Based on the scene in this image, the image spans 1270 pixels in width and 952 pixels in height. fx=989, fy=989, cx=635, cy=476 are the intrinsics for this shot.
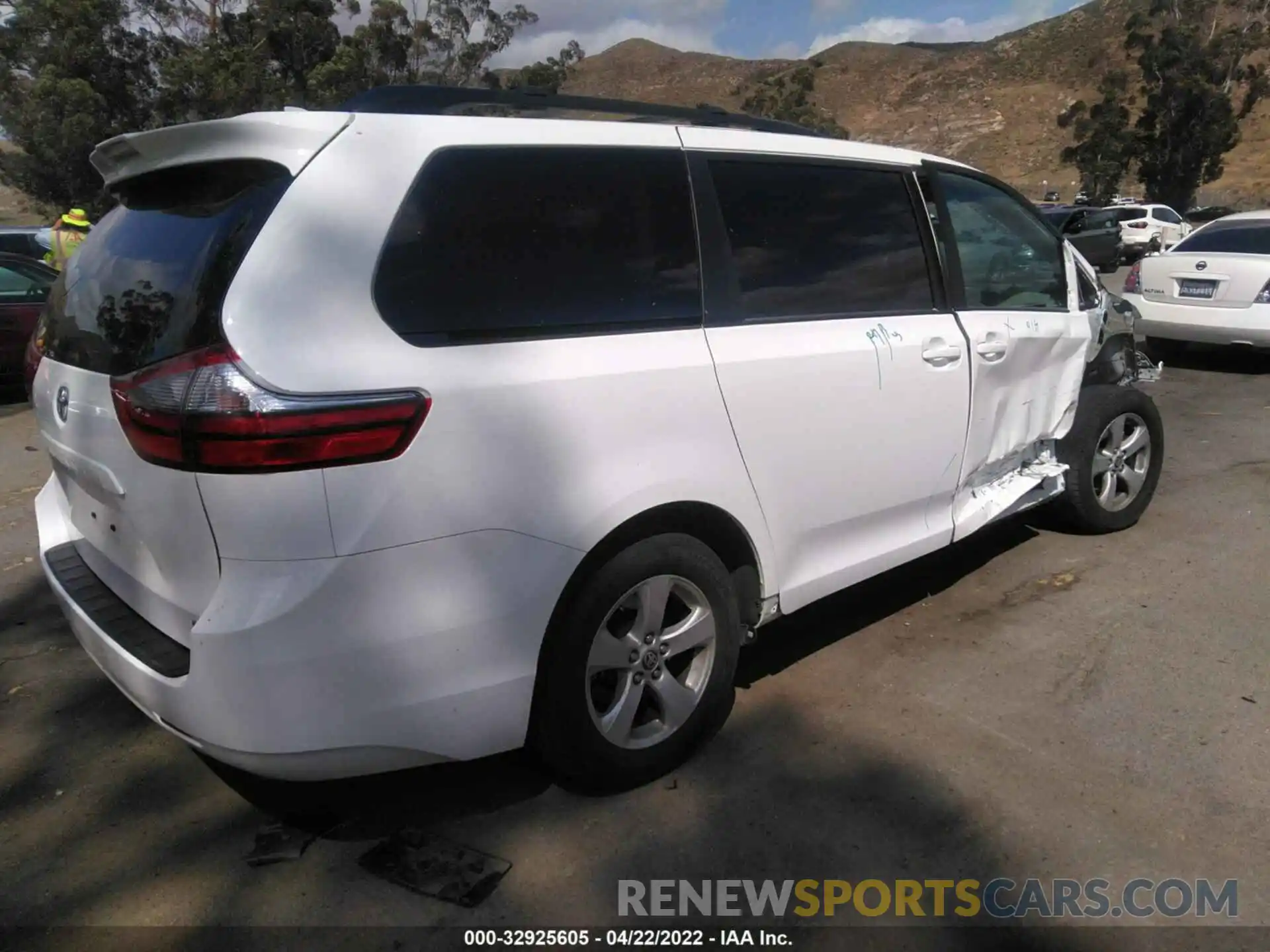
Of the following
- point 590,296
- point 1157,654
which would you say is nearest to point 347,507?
point 590,296

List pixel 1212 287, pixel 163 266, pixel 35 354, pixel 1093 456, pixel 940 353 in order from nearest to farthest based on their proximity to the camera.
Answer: pixel 163 266
pixel 35 354
pixel 940 353
pixel 1093 456
pixel 1212 287

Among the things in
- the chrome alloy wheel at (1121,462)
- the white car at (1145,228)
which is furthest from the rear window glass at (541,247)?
the white car at (1145,228)

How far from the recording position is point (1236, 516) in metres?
5.36

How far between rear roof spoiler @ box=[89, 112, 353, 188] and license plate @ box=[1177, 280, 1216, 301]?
9.08 meters

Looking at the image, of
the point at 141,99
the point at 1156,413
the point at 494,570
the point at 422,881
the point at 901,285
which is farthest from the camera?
the point at 141,99

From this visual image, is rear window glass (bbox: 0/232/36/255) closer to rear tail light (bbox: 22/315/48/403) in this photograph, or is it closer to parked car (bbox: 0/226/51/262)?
parked car (bbox: 0/226/51/262)

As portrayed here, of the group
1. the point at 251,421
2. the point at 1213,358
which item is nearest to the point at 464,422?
the point at 251,421

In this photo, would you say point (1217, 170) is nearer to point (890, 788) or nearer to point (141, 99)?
point (141, 99)


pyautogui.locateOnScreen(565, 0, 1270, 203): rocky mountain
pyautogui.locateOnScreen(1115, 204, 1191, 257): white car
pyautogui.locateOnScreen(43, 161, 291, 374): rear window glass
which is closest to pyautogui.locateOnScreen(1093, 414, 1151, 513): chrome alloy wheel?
pyautogui.locateOnScreen(43, 161, 291, 374): rear window glass

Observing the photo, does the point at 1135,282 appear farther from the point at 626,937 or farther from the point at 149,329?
the point at 149,329

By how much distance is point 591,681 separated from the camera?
282 centimetres

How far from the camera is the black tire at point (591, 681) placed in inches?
104

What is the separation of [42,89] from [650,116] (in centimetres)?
2967

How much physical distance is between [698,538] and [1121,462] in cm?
307
